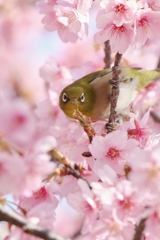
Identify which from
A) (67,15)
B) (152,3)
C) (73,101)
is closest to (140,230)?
(152,3)

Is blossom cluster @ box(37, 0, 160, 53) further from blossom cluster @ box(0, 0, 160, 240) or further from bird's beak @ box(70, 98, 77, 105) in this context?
bird's beak @ box(70, 98, 77, 105)

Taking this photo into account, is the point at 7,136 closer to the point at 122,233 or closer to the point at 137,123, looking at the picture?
the point at 122,233

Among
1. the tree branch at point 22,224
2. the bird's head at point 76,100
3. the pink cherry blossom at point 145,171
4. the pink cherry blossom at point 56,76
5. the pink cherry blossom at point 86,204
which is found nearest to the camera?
the tree branch at point 22,224

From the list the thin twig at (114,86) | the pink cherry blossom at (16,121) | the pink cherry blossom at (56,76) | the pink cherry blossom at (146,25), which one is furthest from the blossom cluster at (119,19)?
the pink cherry blossom at (56,76)

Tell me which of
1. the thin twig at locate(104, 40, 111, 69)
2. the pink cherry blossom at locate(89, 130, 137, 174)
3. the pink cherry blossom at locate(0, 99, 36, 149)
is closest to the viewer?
the pink cherry blossom at locate(0, 99, 36, 149)

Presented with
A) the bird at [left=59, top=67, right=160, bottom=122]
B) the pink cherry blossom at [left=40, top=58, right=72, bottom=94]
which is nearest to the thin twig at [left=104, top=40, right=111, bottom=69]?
the bird at [left=59, top=67, right=160, bottom=122]

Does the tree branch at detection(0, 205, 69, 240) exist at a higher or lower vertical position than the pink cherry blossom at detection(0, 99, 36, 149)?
lower

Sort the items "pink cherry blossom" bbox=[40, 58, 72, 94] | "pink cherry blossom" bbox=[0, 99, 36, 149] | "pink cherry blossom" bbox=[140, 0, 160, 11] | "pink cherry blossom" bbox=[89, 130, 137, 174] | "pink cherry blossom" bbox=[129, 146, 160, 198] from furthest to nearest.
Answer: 1. "pink cherry blossom" bbox=[40, 58, 72, 94]
2. "pink cherry blossom" bbox=[140, 0, 160, 11]
3. "pink cherry blossom" bbox=[89, 130, 137, 174]
4. "pink cherry blossom" bbox=[129, 146, 160, 198]
5. "pink cherry blossom" bbox=[0, 99, 36, 149]

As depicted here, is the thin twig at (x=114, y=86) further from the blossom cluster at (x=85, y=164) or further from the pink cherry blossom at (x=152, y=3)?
the pink cherry blossom at (x=152, y=3)
